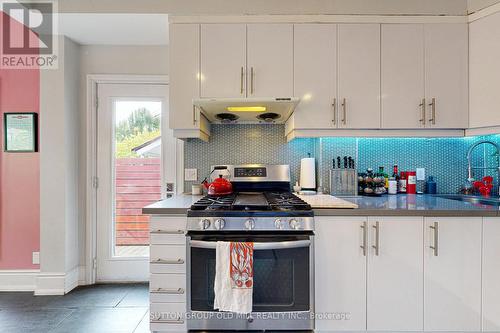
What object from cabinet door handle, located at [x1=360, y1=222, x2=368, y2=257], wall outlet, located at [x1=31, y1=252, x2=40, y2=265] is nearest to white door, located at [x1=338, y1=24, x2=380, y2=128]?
cabinet door handle, located at [x1=360, y1=222, x2=368, y2=257]

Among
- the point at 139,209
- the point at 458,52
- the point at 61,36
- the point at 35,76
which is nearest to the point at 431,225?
the point at 458,52

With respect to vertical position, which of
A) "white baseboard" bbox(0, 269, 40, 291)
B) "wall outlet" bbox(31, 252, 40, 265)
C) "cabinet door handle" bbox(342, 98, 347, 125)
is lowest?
"white baseboard" bbox(0, 269, 40, 291)

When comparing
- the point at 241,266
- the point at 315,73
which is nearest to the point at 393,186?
Result: the point at 315,73

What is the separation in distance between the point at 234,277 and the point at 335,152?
4.49 ft

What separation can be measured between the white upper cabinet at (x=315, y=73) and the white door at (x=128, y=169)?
4.70ft

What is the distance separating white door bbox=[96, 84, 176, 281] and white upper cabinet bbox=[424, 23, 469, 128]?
91.3 inches

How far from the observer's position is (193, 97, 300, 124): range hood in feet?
6.47

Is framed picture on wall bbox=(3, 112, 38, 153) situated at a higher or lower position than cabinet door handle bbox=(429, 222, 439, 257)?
higher

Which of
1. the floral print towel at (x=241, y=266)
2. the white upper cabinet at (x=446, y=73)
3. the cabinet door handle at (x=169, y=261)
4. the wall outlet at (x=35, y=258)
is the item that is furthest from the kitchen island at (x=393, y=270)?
the wall outlet at (x=35, y=258)

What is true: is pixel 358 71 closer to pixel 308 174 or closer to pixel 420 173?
pixel 308 174

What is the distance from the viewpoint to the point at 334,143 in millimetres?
2445

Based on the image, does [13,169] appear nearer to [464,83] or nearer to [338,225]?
[338,225]

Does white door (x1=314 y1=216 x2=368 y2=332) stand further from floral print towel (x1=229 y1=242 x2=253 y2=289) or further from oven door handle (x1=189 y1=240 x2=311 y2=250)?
floral print towel (x1=229 y1=242 x2=253 y2=289)

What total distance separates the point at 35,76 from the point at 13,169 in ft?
3.06
